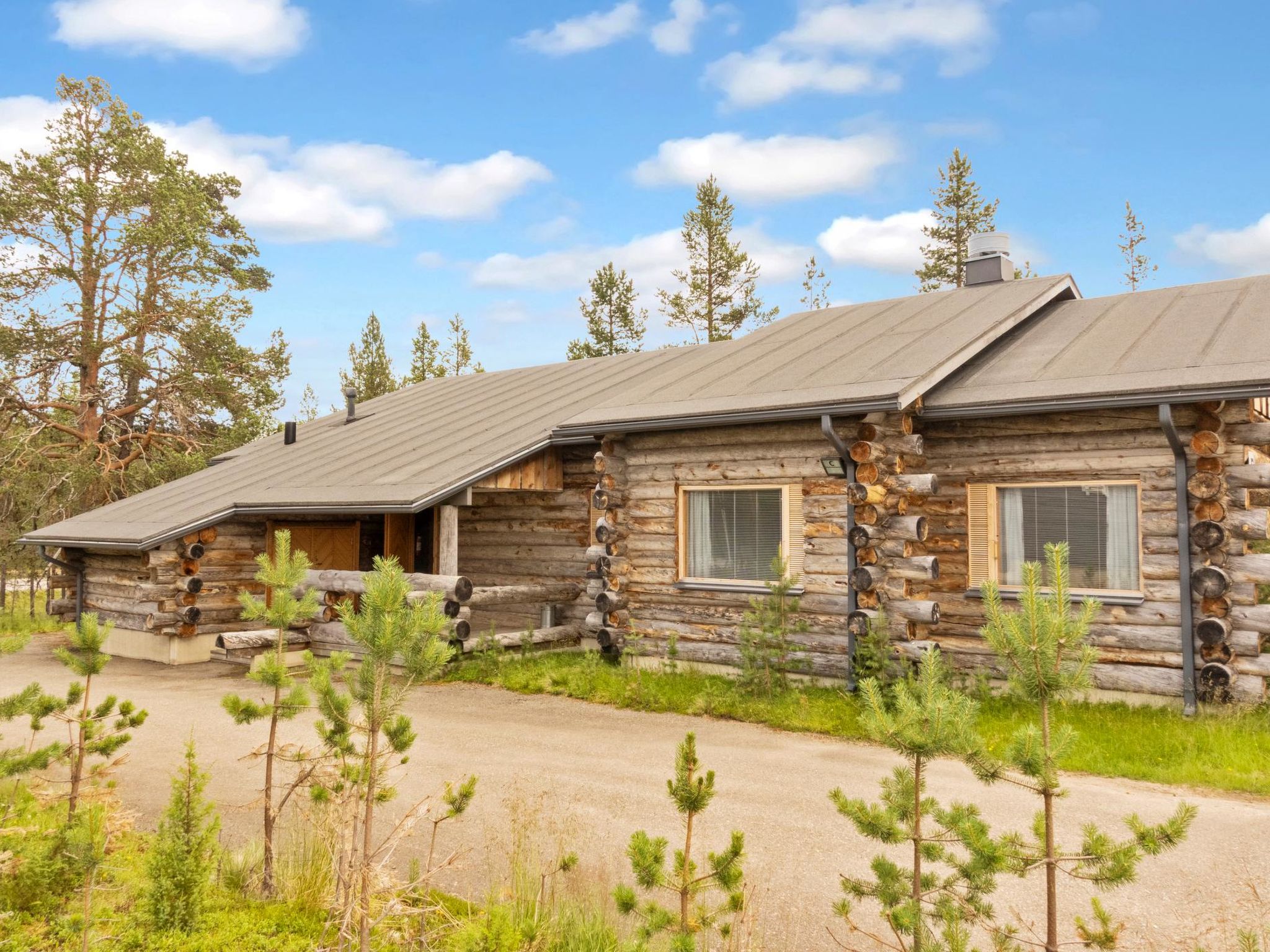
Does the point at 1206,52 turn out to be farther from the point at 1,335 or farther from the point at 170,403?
the point at 1,335

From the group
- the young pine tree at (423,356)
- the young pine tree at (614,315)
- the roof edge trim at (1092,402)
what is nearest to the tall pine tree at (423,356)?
the young pine tree at (423,356)

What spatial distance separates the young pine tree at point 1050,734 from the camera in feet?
10.3

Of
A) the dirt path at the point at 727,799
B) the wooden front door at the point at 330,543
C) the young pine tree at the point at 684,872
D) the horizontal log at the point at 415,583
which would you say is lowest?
the dirt path at the point at 727,799

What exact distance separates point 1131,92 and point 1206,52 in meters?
4.00

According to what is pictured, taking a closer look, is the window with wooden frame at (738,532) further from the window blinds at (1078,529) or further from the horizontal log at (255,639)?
the horizontal log at (255,639)

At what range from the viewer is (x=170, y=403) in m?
25.1

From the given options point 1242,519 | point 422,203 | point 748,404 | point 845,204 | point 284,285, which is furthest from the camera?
point 845,204

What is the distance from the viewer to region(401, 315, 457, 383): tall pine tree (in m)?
38.5

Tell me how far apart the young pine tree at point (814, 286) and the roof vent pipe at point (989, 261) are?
20.7 metres

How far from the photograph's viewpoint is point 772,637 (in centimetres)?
1012

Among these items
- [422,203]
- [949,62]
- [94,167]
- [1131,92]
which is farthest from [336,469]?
[422,203]

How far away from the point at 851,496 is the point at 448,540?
576 centimetres

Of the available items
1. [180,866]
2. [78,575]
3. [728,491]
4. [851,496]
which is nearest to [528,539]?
[728,491]

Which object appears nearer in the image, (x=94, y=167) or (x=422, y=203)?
(x=94, y=167)
